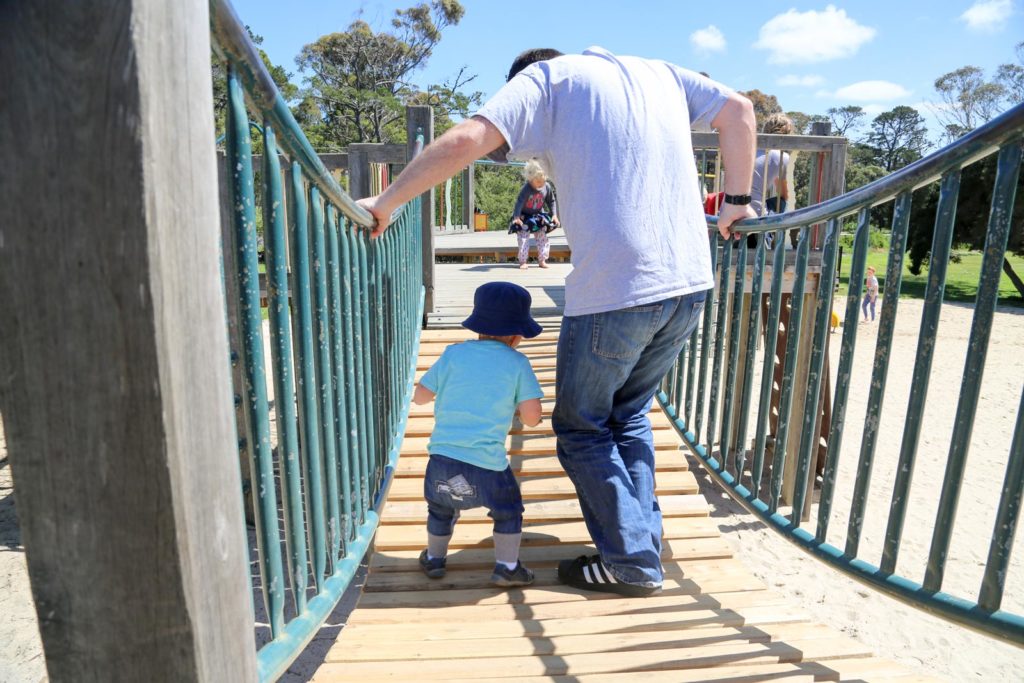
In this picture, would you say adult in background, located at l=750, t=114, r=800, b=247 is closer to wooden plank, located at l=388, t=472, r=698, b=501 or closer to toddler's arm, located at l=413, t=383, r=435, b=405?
wooden plank, located at l=388, t=472, r=698, b=501

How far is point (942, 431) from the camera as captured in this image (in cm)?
1109

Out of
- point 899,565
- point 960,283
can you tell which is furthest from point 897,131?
point 899,565

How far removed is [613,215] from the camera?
2.21 m

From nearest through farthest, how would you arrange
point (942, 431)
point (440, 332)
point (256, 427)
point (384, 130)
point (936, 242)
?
point (256, 427), point (936, 242), point (440, 332), point (942, 431), point (384, 130)

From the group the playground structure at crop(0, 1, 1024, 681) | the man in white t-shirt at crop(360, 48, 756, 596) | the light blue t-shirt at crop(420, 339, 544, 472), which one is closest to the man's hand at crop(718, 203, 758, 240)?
the man in white t-shirt at crop(360, 48, 756, 596)

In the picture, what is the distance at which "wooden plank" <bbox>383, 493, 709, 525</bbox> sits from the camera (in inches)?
125

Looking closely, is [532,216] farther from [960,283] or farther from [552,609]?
[960,283]

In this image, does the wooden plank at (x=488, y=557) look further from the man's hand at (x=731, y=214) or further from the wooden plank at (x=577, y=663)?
the man's hand at (x=731, y=214)

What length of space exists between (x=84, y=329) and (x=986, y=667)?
6.04 meters

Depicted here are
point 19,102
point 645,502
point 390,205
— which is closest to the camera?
point 19,102

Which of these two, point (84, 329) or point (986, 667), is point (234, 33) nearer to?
point (84, 329)

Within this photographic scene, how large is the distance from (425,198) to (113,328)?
485 centimetres

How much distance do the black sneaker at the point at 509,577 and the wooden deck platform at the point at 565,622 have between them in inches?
1.4

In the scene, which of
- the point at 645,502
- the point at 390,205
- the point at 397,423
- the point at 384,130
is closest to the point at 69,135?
the point at 390,205
